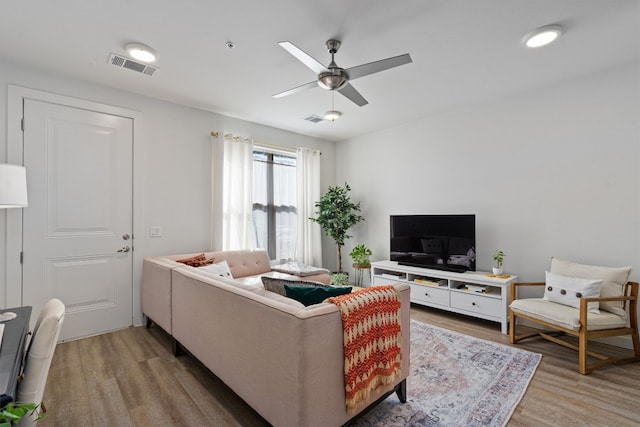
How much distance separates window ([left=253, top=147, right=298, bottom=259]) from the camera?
188 inches

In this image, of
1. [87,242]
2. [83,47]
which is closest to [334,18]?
[83,47]

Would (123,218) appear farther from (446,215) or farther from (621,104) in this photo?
(621,104)

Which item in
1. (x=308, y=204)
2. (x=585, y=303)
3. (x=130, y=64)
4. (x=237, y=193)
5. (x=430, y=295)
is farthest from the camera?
(x=308, y=204)

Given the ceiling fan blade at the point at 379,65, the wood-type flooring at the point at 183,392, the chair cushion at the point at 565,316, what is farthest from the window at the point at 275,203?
the chair cushion at the point at 565,316

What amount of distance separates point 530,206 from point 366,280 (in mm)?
2684

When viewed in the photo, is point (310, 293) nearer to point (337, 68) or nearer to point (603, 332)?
point (337, 68)

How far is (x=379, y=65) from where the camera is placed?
214 cm

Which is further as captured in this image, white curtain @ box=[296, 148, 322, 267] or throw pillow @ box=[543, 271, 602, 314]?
white curtain @ box=[296, 148, 322, 267]

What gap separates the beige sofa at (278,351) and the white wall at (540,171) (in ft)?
7.69

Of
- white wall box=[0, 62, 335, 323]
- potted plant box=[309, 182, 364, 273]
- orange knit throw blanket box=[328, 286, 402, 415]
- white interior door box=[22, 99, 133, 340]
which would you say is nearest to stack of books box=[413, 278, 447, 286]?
potted plant box=[309, 182, 364, 273]

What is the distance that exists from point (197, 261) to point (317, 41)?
249cm

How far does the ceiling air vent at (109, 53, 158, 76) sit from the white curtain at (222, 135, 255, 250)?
1356 mm

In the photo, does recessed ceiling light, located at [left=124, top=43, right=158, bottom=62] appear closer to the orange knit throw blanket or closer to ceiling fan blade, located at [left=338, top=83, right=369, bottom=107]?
ceiling fan blade, located at [left=338, top=83, right=369, bottom=107]

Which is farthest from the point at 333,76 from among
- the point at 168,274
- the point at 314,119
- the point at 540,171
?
the point at 540,171
